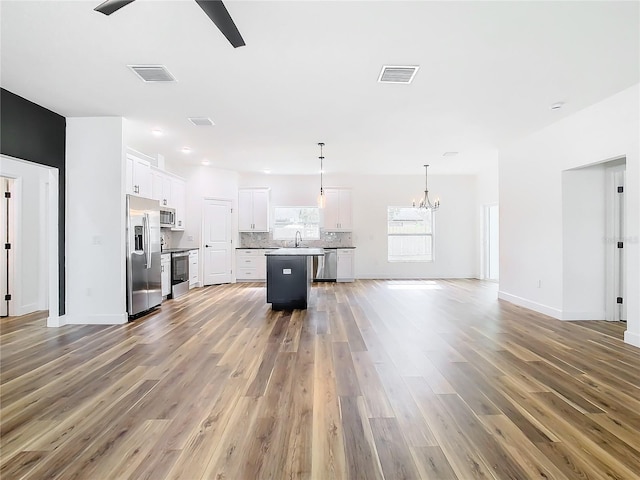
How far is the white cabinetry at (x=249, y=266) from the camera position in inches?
336

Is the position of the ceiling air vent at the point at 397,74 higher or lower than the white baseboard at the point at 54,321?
higher

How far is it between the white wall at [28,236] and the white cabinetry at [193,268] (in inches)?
98.2

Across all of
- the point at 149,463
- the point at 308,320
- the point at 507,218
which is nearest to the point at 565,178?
the point at 507,218

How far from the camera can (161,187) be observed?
20.5 ft

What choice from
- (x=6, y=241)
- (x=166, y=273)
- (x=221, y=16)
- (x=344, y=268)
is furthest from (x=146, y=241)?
(x=344, y=268)

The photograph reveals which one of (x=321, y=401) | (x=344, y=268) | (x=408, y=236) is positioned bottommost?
(x=321, y=401)

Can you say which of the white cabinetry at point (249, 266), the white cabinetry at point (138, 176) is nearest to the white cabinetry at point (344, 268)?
the white cabinetry at point (249, 266)

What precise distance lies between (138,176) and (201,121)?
147 centimetres

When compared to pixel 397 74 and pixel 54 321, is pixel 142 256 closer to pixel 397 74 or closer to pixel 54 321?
pixel 54 321

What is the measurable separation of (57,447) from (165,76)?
10.4 feet

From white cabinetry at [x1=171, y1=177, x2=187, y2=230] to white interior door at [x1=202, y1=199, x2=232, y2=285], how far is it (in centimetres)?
54

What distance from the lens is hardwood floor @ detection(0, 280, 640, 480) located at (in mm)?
1670

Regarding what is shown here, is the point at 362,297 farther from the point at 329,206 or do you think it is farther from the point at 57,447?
the point at 57,447

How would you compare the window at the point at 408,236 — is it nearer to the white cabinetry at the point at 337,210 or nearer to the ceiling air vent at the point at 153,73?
the white cabinetry at the point at 337,210
